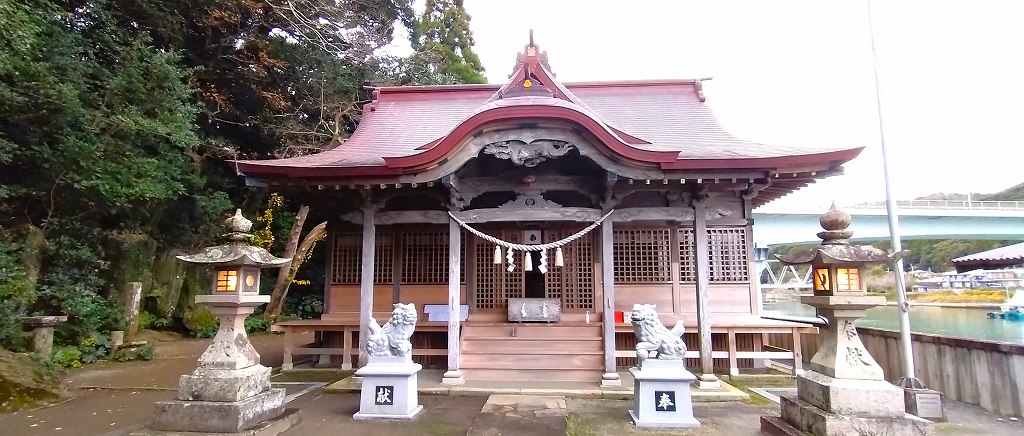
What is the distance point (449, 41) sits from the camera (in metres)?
23.0

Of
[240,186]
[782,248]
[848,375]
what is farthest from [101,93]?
[782,248]

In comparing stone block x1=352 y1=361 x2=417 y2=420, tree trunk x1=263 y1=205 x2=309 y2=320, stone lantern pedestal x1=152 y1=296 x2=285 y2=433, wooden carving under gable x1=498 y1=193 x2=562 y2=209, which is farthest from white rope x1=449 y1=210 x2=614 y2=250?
tree trunk x1=263 y1=205 x2=309 y2=320

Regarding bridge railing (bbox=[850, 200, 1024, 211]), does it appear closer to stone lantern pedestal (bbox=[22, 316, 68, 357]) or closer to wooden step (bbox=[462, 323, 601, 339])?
wooden step (bbox=[462, 323, 601, 339])

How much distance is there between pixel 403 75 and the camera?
17453 millimetres

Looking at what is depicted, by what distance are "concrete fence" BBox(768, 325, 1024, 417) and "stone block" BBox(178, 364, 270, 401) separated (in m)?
8.91

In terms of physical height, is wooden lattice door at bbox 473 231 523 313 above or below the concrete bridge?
below

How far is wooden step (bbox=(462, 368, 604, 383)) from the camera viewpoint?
23.7ft

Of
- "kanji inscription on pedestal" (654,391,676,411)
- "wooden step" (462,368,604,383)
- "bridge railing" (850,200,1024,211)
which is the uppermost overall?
"bridge railing" (850,200,1024,211)

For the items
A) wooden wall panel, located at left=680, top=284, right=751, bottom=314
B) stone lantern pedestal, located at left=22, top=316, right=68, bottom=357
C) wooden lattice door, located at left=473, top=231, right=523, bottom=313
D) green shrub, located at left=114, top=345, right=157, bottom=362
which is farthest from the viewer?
green shrub, located at left=114, top=345, right=157, bottom=362

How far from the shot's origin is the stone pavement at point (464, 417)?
520 centimetres

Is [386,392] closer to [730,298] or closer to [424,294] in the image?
[424,294]

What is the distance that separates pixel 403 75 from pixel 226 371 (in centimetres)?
1423

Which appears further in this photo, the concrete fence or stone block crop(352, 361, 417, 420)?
the concrete fence

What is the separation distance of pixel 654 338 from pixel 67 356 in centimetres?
1078
